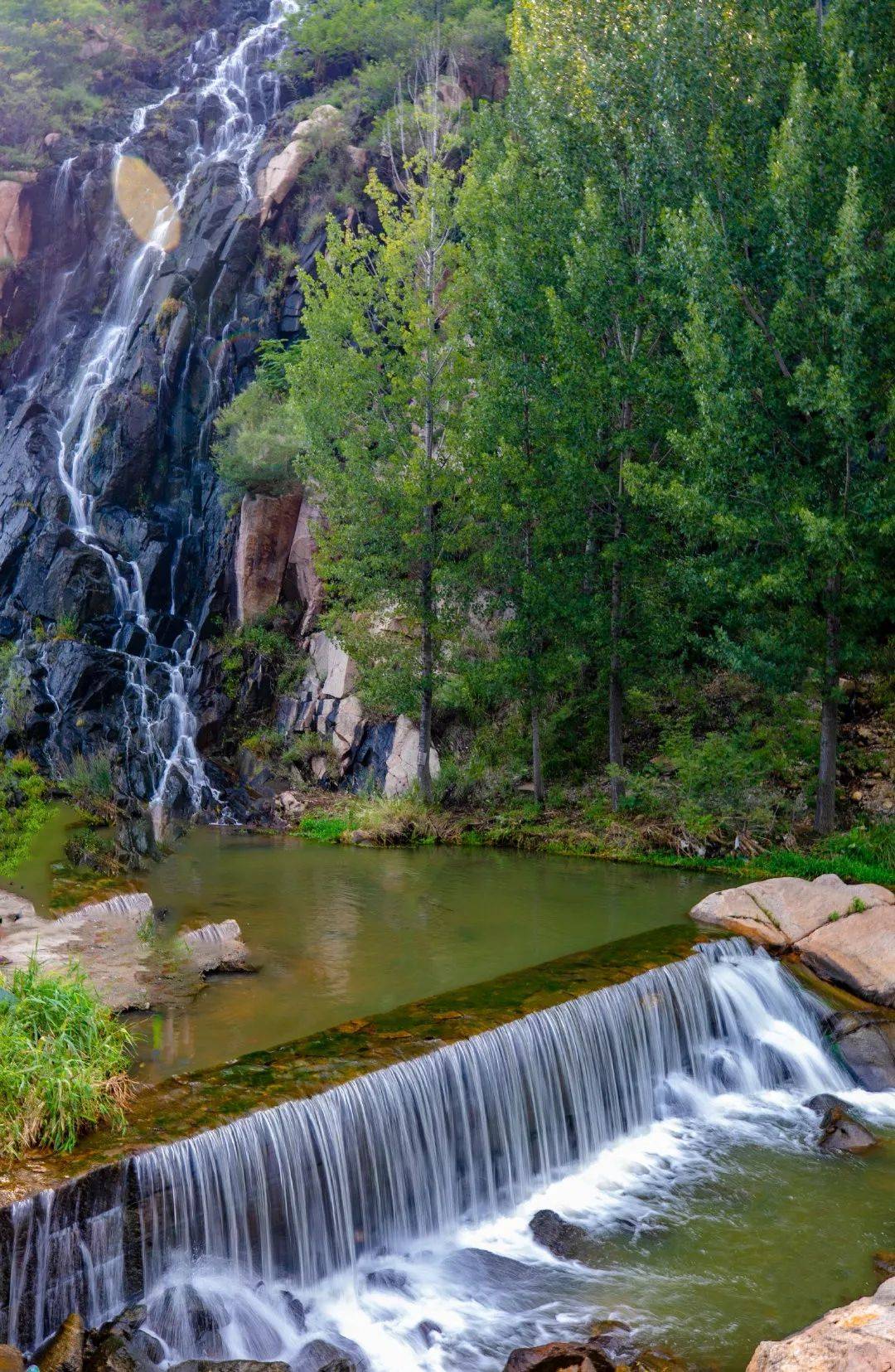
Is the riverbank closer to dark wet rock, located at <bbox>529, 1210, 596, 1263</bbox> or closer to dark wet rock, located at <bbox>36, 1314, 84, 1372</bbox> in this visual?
dark wet rock, located at <bbox>529, 1210, 596, 1263</bbox>

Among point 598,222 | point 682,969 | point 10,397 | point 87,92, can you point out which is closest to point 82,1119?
point 682,969

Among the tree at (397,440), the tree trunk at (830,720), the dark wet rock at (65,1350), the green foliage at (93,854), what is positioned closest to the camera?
→ the dark wet rock at (65,1350)

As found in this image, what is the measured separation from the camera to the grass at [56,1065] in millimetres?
6570

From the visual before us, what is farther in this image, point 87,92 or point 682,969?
point 87,92

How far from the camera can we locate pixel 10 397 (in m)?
32.8

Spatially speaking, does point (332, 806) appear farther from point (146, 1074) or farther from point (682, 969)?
point (146, 1074)

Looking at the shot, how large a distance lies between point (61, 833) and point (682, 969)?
11.8 meters

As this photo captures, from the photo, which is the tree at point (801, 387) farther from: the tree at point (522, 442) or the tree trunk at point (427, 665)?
the tree trunk at point (427, 665)

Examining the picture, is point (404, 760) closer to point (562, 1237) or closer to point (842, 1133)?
point (842, 1133)

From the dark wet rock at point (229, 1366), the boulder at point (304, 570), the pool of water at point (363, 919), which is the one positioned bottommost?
the dark wet rock at point (229, 1366)

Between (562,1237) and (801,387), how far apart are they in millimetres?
10939

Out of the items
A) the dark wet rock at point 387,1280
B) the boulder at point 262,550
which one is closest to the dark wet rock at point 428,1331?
the dark wet rock at point 387,1280

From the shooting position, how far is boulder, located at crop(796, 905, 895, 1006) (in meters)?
10.6

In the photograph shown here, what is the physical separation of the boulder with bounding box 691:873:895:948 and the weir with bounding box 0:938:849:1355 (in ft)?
2.08
